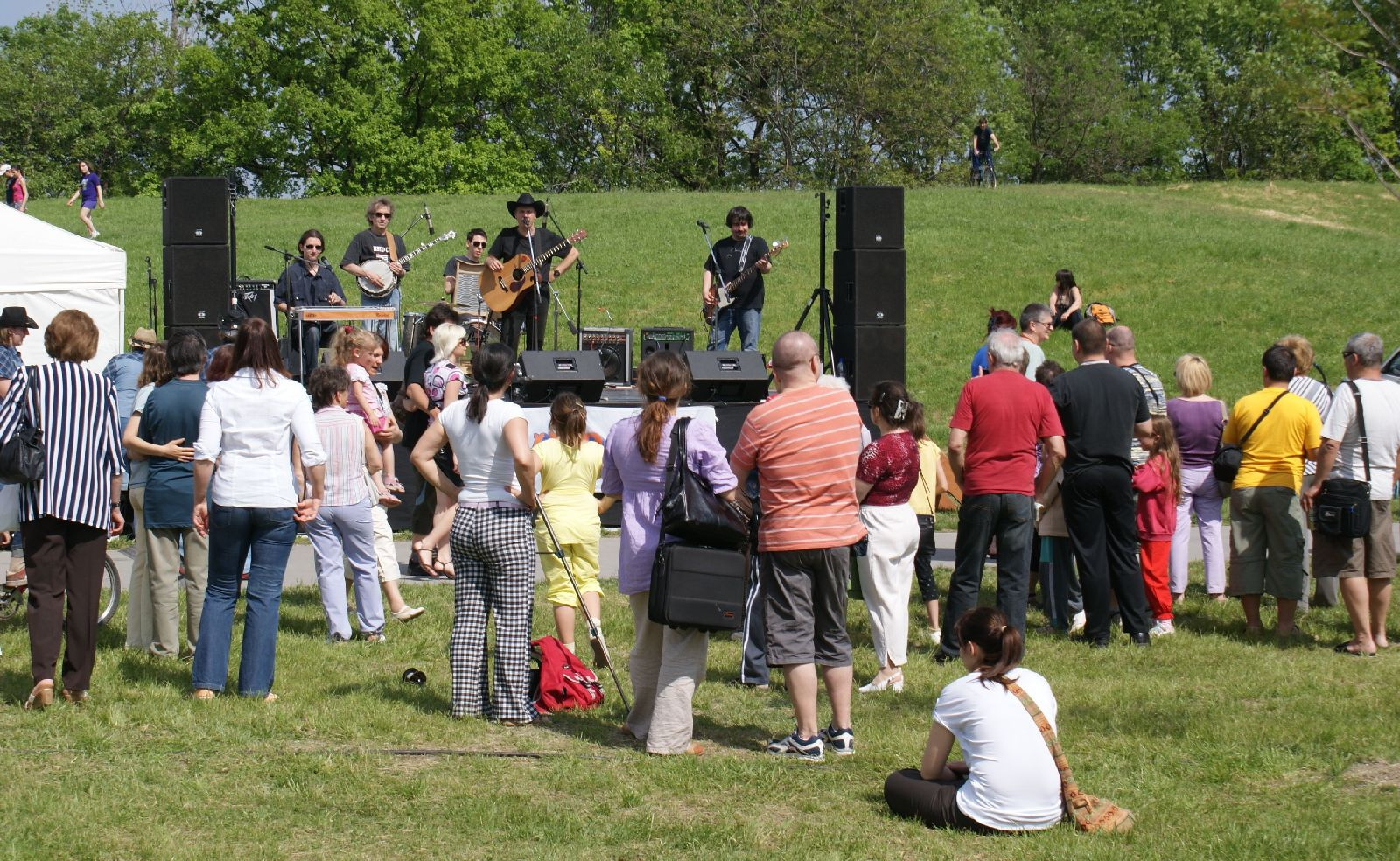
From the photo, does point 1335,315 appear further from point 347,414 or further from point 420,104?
point 420,104

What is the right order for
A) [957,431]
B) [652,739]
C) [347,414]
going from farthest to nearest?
[347,414] < [957,431] < [652,739]

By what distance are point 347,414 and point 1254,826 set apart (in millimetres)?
4876

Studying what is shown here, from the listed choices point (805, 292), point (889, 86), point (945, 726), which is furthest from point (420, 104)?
point (945, 726)

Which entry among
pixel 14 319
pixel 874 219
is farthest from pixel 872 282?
pixel 14 319

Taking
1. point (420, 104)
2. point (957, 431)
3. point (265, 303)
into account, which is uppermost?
point (420, 104)

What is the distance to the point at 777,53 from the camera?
1815 inches

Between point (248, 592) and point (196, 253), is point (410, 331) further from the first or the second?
point (248, 592)

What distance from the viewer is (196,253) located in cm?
1238

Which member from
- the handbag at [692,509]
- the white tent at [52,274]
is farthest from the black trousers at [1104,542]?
the white tent at [52,274]

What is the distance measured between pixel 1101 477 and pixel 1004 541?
90 cm

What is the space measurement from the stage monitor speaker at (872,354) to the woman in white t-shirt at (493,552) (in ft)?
22.8

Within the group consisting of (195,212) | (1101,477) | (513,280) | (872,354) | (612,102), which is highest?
(612,102)

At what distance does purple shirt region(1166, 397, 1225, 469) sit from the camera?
8.59 metres

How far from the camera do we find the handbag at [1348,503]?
734 centimetres
